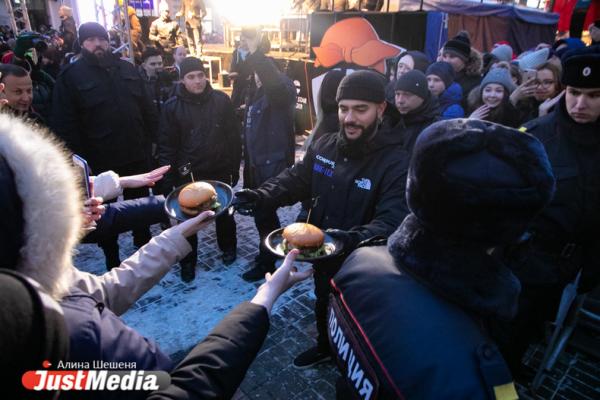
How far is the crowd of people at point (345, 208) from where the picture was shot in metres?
1.12

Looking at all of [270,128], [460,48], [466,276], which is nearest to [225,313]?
[270,128]

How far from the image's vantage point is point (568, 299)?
3201 mm

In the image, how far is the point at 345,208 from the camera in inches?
118

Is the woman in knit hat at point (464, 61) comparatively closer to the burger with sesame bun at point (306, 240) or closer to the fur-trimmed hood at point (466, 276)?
the burger with sesame bun at point (306, 240)

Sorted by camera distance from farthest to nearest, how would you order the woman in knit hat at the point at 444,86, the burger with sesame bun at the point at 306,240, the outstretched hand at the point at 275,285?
the woman in knit hat at the point at 444,86 < the burger with sesame bun at the point at 306,240 < the outstretched hand at the point at 275,285

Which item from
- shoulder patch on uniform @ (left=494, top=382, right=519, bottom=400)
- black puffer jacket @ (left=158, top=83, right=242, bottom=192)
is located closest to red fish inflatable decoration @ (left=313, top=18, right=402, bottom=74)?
black puffer jacket @ (left=158, top=83, right=242, bottom=192)

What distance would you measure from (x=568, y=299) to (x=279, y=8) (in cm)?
1344

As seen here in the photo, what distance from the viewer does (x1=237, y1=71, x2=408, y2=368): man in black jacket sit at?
2816 millimetres

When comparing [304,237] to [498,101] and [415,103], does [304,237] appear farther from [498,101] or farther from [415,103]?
[498,101]

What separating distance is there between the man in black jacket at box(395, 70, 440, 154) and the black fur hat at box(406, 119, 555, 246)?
3073 millimetres

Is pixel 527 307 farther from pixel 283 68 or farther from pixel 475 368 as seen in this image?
pixel 283 68

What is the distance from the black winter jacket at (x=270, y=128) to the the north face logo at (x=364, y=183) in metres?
2.16

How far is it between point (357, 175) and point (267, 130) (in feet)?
7.34

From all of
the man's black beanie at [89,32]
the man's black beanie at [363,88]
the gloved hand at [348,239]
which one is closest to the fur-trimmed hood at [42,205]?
the gloved hand at [348,239]
